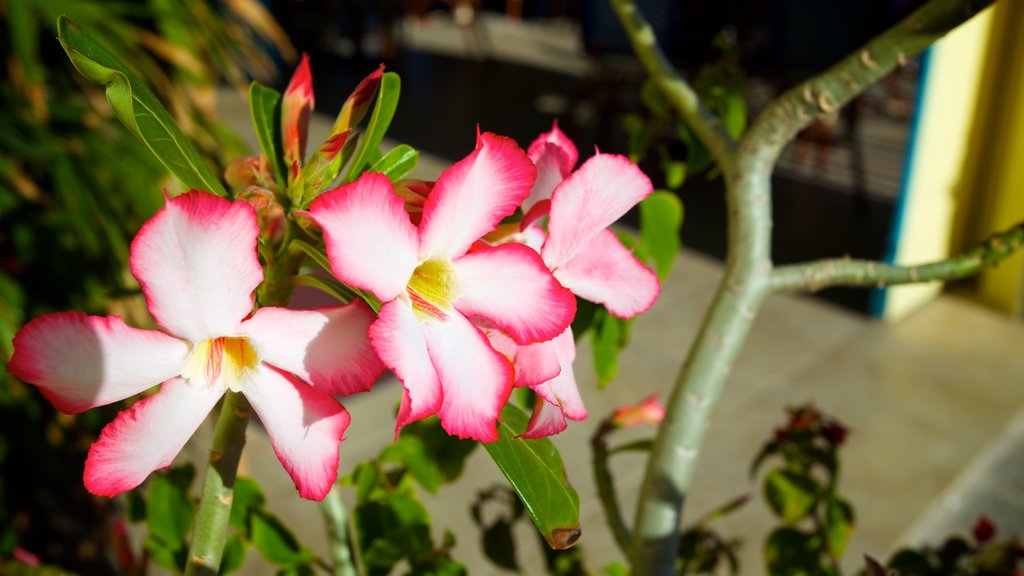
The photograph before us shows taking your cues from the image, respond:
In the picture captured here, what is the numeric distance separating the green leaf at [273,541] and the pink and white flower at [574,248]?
1.23 ft

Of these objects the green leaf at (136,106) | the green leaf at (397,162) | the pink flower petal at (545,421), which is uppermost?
the green leaf at (136,106)

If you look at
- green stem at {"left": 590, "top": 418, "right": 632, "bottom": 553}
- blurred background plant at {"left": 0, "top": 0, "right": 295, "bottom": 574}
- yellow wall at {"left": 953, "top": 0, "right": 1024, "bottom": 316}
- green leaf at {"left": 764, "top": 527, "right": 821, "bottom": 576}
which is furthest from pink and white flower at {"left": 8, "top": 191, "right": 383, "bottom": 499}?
yellow wall at {"left": 953, "top": 0, "right": 1024, "bottom": 316}

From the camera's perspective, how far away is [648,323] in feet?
11.5

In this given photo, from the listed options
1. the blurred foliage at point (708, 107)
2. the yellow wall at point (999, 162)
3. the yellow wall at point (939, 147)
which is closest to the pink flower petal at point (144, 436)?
the blurred foliage at point (708, 107)

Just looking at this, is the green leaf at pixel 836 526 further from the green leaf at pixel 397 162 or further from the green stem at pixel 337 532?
the green leaf at pixel 397 162

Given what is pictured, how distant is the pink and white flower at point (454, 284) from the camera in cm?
40

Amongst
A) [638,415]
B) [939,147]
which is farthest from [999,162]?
[638,415]

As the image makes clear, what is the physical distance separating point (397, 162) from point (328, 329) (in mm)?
160

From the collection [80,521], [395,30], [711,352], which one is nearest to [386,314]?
[711,352]

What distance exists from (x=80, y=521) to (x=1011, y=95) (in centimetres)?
323

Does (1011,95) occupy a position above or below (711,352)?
below

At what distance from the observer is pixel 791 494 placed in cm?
91

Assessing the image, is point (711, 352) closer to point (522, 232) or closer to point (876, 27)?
point (522, 232)

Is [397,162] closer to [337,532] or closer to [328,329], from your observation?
[328,329]
